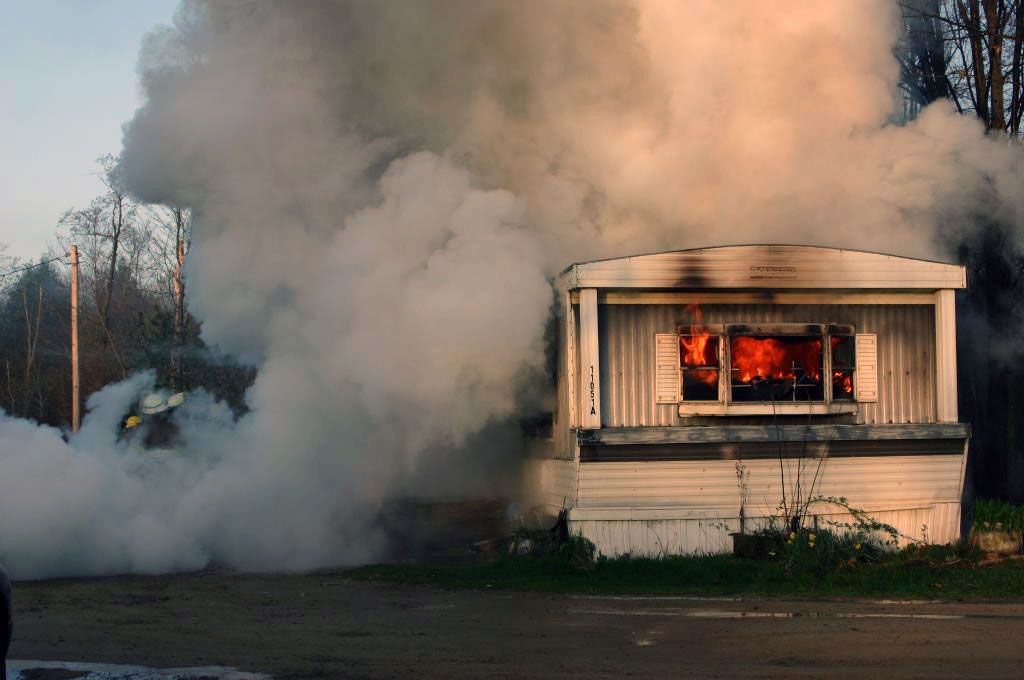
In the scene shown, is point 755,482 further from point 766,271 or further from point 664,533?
point 766,271

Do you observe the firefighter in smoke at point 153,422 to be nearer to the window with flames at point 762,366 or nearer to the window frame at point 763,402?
the window with flames at point 762,366

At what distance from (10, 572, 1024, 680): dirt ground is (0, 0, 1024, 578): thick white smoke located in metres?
2.40

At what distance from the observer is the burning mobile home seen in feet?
42.7

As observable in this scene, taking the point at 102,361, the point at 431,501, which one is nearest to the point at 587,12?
the point at 431,501

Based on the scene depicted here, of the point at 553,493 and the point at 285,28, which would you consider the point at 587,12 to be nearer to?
the point at 285,28

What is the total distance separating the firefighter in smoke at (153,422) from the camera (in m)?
19.1

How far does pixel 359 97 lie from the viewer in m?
15.4

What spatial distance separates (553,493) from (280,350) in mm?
4340

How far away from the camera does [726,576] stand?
38.7 ft

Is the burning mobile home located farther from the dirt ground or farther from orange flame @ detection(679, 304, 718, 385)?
the dirt ground

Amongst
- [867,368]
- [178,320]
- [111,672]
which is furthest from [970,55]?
[178,320]

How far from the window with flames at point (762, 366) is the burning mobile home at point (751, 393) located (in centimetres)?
2

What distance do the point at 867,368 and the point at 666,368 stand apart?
2692 millimetres


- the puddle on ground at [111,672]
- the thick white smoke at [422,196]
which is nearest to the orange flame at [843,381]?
the thick white smoke at [422,196]
